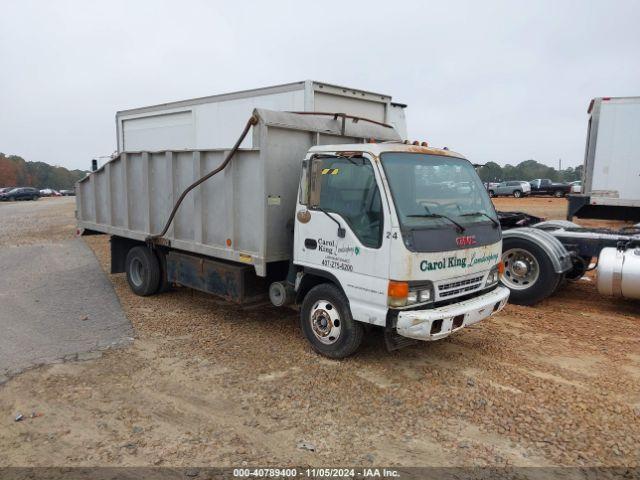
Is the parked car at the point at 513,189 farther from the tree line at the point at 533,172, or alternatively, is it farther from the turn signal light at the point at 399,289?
the turn signal light at the point at 399,289

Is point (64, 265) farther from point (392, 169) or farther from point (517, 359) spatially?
point (517, 359)

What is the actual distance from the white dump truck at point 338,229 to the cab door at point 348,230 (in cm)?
1

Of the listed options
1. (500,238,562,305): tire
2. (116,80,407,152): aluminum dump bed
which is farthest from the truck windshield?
(116,80,407,152): aluminum dump bed

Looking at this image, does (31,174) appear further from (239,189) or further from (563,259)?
(563,259)

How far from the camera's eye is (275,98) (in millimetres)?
9117

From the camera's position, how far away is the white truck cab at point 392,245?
459 centimetres

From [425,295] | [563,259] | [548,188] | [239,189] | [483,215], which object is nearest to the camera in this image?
[425,295]

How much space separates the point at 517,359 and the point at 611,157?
8.61m

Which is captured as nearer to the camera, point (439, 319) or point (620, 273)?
point (439, 319)

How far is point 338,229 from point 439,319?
4.30ft

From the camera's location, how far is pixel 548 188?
3662cm

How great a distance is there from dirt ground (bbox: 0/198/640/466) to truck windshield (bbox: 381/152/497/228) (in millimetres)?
1556

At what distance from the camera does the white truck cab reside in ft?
15.1

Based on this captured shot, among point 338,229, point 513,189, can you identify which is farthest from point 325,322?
point 513,189
